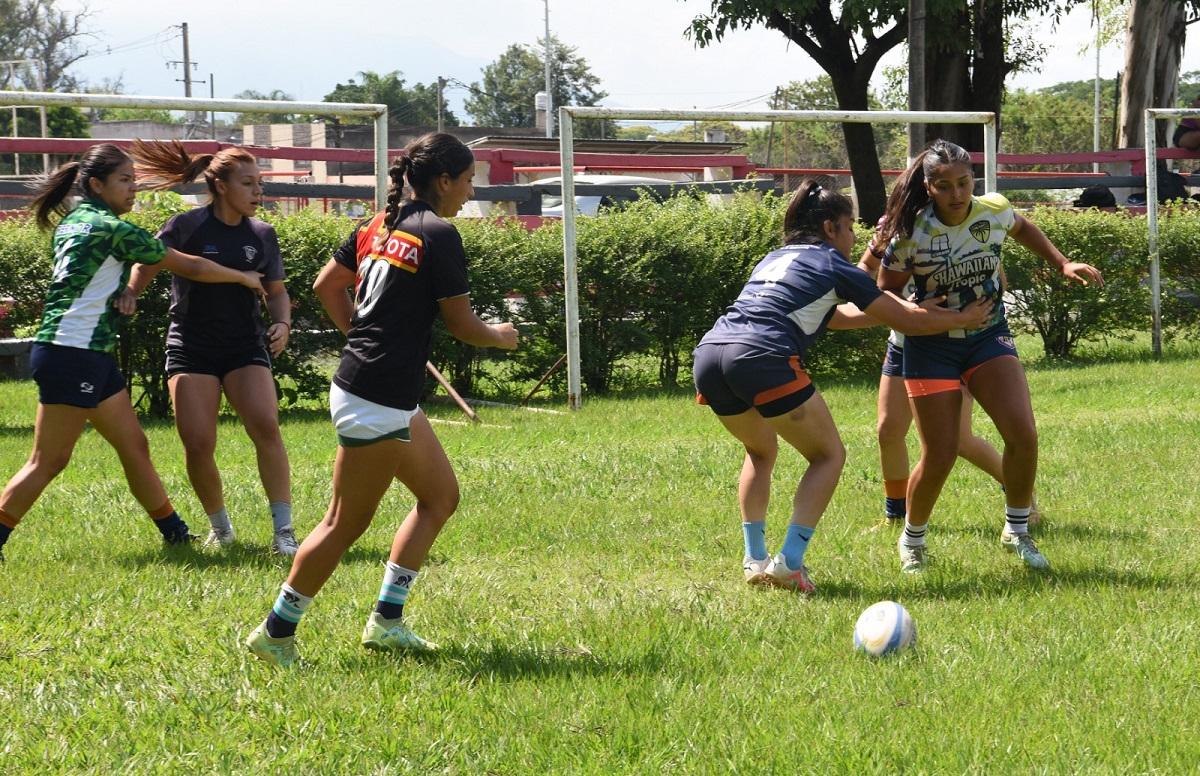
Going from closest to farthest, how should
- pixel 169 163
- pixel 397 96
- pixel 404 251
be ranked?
pixel 404 251, pixel 169 163, pixel 397 96

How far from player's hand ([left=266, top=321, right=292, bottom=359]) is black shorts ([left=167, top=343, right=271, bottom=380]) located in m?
0.10

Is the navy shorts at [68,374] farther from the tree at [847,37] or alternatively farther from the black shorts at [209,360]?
the tree at [847,37]

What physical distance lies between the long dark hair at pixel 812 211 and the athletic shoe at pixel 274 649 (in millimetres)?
2795

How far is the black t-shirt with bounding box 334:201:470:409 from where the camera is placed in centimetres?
469

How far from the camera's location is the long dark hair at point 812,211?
611cm

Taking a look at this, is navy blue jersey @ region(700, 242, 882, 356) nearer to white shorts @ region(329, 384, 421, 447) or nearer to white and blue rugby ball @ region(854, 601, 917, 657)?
white and blue rugby ball @ region(854, 601, 917, 657)

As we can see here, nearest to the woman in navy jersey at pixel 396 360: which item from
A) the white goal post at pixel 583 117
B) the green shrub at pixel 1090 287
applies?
the white goal post at pixel 583 117

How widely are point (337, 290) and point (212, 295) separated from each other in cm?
166

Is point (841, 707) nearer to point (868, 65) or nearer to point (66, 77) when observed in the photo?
point (868, 65)

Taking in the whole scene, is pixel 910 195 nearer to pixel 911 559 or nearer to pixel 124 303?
pixel 911 559

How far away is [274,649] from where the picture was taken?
4.93 metres

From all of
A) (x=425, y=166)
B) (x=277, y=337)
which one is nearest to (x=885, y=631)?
(x=425, y=166)

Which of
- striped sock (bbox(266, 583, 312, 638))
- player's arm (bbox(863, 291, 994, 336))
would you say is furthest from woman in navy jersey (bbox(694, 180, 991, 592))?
striped sock (bbox(266, 583, 312, 638))

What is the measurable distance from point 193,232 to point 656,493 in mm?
3129
